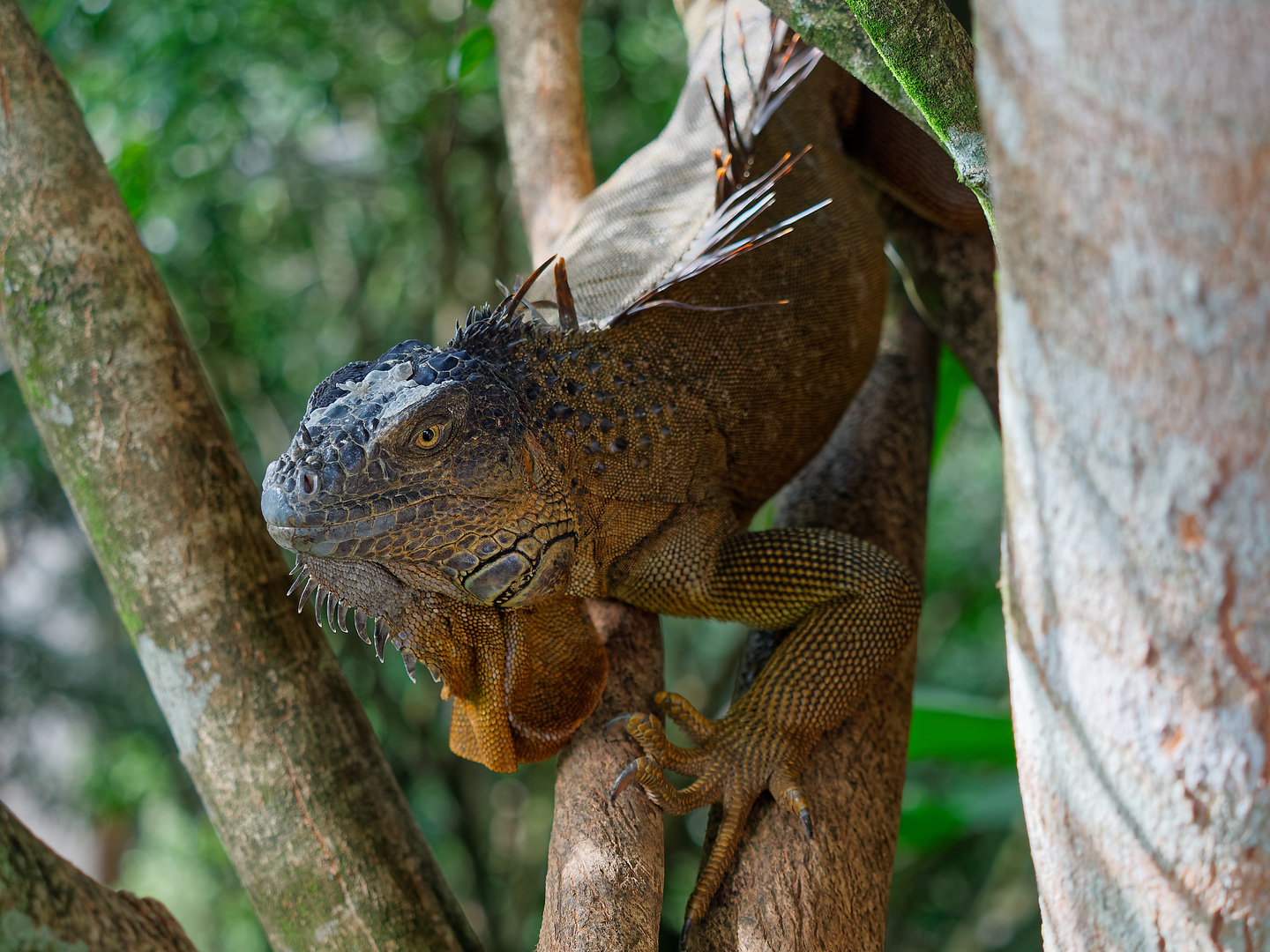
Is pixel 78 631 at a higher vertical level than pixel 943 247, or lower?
higher

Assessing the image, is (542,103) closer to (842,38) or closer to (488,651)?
(842,38)

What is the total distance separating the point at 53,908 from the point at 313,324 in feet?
16.4

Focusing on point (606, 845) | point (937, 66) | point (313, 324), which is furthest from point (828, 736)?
point (313, 324)

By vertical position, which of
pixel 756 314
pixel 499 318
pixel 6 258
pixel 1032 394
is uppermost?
pixel 6 258

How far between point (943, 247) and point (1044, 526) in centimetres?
268

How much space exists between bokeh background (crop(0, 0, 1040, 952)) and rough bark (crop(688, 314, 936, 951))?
1.04 metres

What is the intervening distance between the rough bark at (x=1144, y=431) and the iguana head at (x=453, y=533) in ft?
3.61

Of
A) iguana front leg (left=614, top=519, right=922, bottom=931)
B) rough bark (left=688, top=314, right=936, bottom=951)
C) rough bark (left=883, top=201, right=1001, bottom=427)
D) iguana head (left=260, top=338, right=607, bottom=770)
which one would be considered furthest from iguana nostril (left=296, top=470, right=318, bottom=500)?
rough bark (left=883, top=201, right=1001, bottom=427)

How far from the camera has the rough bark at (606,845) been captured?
1.72m

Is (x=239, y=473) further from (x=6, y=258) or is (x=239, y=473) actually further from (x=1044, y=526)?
(x=1044, y=526)

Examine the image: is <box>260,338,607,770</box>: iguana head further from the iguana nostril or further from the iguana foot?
the iguana foot

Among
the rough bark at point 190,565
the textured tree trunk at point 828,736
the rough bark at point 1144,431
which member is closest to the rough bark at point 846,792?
the textured tree trunk at point 828,736

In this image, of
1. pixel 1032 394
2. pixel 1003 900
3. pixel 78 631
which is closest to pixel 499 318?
pixel 1032 394

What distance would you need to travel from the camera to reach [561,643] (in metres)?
2.12
